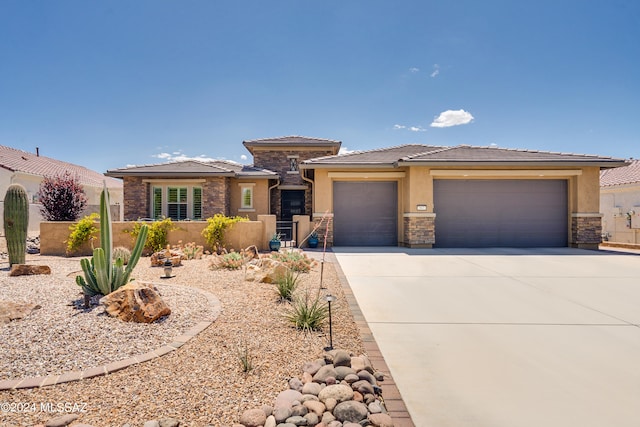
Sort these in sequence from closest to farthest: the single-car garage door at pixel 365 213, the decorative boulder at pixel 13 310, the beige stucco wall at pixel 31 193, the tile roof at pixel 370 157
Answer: the decorative boulder at pixel 13 310
the tile roof at pixel 370 157
the single-car garage door at pixel 365 213
the beige stucco wall at pixel 31 193

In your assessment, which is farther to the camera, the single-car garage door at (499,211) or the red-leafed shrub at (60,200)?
the single-car garage door at (499,211)

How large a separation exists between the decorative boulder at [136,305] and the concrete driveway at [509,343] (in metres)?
2.98

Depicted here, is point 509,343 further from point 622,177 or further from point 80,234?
point 622,177

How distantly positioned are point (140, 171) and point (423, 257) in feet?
47.3

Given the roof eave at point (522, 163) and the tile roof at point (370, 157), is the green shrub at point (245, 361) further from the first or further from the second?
the roof eave at point (522, 163)

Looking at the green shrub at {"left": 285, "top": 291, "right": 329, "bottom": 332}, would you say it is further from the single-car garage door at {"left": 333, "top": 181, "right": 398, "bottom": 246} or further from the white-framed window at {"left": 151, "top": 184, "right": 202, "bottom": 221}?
the white-framed window at {"left": 151, "top": 184, "right": 202, "bottom": 221}

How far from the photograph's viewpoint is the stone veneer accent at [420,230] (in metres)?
12.7

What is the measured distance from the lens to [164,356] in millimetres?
3215

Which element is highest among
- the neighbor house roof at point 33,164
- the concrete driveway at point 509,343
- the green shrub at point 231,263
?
the neighbor house roof at point 33,164

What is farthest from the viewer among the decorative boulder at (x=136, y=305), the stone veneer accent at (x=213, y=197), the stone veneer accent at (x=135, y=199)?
the stone veneer accent at (x=213, y=197)

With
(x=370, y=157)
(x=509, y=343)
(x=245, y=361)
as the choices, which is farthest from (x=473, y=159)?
(x=245, y=361)

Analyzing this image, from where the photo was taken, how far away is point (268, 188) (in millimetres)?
17922

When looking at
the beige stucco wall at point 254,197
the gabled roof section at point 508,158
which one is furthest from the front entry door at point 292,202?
the gabled roof section at point 508,158

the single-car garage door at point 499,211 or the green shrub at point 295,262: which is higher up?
the single-car garage door at point 499,211
